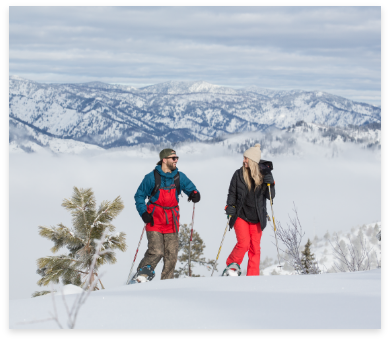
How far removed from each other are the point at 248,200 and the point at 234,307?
9.80 feet

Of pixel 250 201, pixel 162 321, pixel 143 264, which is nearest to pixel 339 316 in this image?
pixel 162 321

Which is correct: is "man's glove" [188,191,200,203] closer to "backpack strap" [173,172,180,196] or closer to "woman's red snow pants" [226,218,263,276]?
"backpack strap" [173,172,180,196]

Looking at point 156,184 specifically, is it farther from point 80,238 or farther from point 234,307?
point 80,238

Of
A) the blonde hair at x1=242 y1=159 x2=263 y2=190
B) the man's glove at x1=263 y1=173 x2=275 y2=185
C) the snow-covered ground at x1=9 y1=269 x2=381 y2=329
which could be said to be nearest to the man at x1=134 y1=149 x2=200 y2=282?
the blonde hair at x1=242 y1=159 x2=263 y2=190

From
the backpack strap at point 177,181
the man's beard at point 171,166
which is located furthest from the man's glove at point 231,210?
the man's beard at point 171,166

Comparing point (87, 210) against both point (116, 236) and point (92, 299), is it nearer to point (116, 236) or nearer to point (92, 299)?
point (116, 236)

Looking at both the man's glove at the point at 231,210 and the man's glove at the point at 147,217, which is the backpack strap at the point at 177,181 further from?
the man's glove at the point at 231,210

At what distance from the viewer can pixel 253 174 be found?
20.3 feet

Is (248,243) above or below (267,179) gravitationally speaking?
below

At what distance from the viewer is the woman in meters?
6.21

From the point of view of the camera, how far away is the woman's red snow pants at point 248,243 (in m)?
6.31

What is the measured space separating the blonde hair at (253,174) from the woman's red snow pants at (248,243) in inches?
24.5

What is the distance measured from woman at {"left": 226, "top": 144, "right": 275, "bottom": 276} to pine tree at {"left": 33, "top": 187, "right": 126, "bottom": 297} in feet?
25.5

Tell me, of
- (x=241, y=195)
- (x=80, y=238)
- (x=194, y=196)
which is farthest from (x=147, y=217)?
(x=80, y=238)
